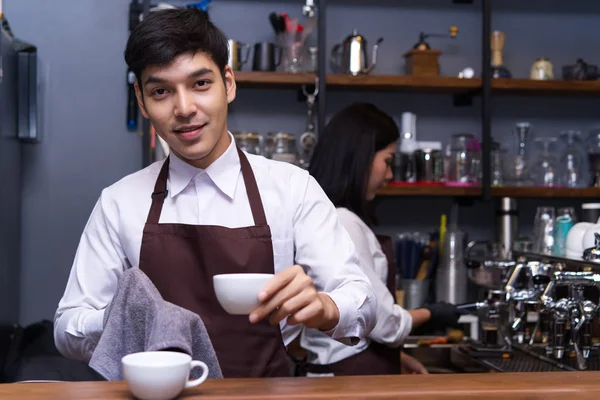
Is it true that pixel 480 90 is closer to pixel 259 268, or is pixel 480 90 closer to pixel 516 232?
pixel 516 232

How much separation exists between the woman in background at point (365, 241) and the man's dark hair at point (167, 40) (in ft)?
3.10

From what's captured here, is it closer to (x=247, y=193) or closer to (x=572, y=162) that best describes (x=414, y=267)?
(x=572, y=162)

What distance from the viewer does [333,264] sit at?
177 centimetres

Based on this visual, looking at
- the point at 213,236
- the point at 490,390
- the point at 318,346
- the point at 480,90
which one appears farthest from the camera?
the point at 480,90

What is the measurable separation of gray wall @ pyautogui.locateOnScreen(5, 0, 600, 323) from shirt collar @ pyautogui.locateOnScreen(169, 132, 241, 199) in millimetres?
1987

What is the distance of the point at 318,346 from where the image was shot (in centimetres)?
255

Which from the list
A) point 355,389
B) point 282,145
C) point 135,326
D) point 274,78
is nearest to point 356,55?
point 274,78

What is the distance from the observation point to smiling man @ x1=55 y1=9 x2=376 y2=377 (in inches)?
66.5

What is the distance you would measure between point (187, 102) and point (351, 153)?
1094 mm

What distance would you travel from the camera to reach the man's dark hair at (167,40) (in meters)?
1.69

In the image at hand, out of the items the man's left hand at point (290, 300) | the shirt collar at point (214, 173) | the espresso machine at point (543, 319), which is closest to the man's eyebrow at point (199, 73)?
the shirt collar at point (214, 173)

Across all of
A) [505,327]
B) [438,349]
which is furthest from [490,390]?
[438,349]

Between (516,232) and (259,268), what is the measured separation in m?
2.26

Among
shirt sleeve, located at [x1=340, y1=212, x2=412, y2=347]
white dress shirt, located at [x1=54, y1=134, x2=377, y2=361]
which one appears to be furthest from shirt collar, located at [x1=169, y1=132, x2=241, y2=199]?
shirt sleeve, located at [x1=340, y1=212, x2=412, y2=347]
